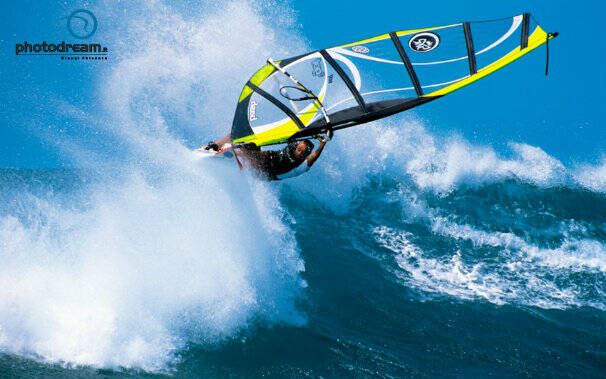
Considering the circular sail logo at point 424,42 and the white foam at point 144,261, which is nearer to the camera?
the white foam at point 144,261

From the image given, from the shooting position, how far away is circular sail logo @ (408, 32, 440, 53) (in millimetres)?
7238

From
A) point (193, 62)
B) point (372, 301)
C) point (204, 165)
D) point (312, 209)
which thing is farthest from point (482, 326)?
point (193, 62)

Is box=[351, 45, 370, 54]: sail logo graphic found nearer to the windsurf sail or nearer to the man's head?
the windsurf sail

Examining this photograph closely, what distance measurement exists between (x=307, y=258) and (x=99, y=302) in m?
3.60

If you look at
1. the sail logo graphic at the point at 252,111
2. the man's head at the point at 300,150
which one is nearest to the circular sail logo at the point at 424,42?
the man's head at the point at 300,150

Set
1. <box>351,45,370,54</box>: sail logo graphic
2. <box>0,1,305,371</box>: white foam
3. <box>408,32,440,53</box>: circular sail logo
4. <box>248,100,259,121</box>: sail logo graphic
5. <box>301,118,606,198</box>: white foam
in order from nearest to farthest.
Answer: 1. <box>0,1,305,371</box>: white foam
2. <box>248,100,259,121</box>: sail logo graphic
3. <box>408,32,440,53</box>: circular sail logo
4. <box>351,45,370,54</box>: sail logo graphic
5. <box>301,118,606,198</box>: white foam

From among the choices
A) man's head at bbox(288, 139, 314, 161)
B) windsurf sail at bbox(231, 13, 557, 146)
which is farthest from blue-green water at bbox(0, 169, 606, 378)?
windsurf sail at bbox(231, 13, 557, 146)

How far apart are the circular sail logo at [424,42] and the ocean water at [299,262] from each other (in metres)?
3.44

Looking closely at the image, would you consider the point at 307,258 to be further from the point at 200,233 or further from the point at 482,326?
the point at 482,326

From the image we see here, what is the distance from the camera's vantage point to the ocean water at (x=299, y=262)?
550cm

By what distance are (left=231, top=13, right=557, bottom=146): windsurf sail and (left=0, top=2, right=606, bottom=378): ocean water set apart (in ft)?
4.66

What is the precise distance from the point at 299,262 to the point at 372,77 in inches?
139

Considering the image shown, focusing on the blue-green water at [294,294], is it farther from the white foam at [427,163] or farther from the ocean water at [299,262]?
the white foam at [427,163]

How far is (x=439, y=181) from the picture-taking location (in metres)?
9.82
